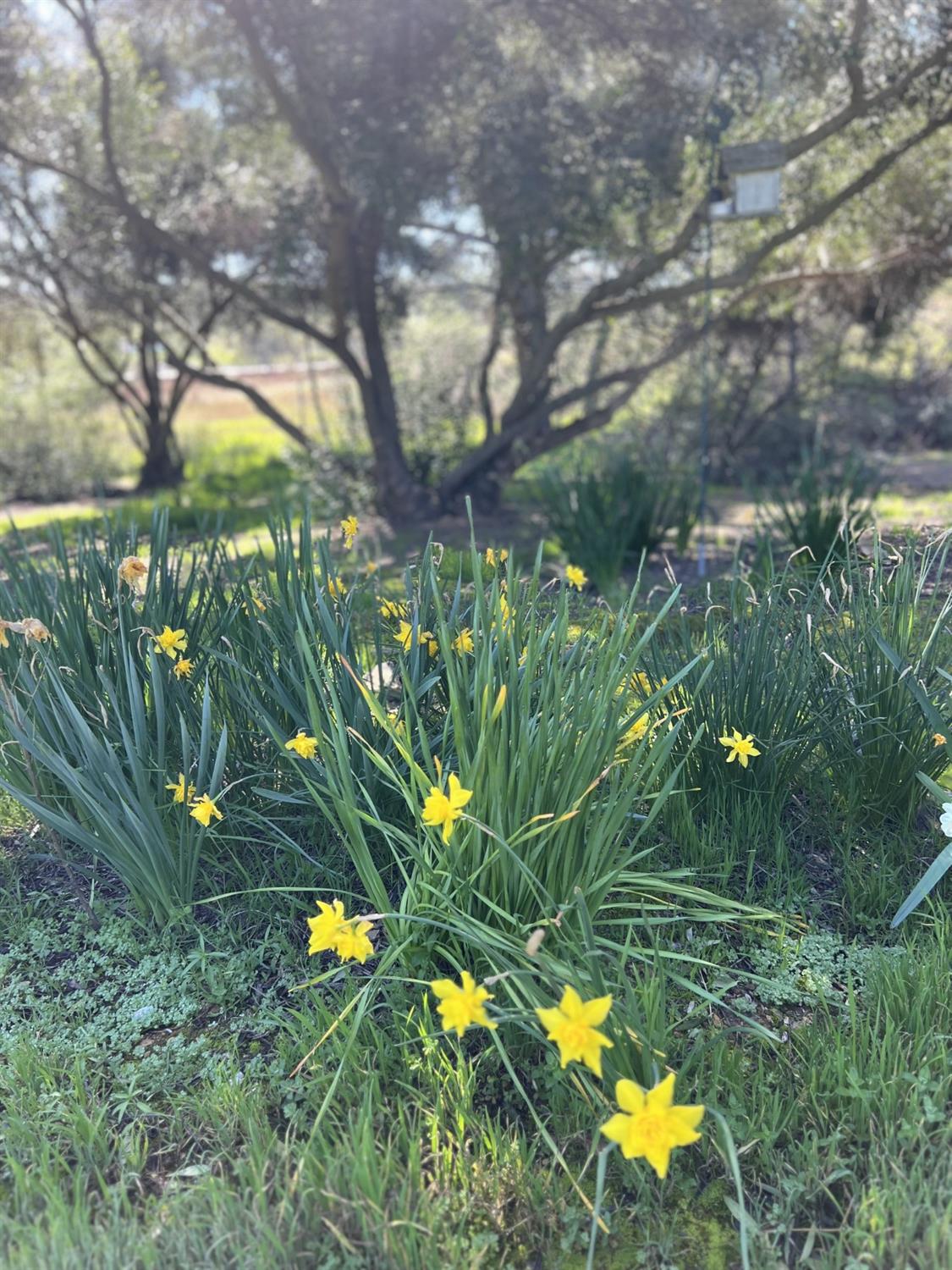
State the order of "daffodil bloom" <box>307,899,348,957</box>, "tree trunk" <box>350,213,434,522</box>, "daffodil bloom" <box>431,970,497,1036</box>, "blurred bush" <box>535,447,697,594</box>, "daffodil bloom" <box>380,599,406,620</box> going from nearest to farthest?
"daffodil bloom" <box>431,970,497,1036</box> → "daffodil bloom" <box>307,899,348,957</box> → "daffodil bloom" <box>380,599,406,620</box> → "blurred bush" <box>535,447,697,594</box> → "tree trunk" <box>350,213,434,522</box>

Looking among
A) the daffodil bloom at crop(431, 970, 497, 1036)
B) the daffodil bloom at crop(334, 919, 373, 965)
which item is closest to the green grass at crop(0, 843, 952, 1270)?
the daffodil bloom at crop(334, 919, 373, 965)

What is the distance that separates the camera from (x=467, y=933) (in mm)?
1778

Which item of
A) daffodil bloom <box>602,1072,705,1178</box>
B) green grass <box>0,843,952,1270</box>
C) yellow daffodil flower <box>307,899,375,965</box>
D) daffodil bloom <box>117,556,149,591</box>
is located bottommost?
green grass <box>0,843,952,1270</box>

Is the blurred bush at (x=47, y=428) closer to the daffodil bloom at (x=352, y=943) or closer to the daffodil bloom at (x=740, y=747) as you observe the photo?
the daffodil bloom at (x=740, y=747)

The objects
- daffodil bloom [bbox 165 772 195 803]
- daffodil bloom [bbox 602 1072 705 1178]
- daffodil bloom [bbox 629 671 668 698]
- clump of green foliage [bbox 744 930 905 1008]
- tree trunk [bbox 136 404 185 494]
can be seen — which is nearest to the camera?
daffodil bloom [bbox 602 1072 705 1178]

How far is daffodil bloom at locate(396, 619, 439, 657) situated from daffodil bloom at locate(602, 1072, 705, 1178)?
3.85 feet

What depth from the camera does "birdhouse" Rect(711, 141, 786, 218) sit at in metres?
→ 5.50

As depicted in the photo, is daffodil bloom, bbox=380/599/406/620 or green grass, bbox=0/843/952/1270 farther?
daffodil bloom, bbox=380/599/406/620

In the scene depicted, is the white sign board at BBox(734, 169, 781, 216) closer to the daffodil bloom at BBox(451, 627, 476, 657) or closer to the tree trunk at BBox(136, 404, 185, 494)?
the daffodil bloom at BBox(451, 627, 476, 657)

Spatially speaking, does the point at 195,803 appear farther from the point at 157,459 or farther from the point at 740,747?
the point at 157,459

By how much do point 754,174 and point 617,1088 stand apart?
17.8 ft

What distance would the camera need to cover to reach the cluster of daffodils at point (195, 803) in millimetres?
2029

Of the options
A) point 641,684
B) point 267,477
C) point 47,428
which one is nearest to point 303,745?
point 641,684

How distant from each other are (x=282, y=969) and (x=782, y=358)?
34.9ft
